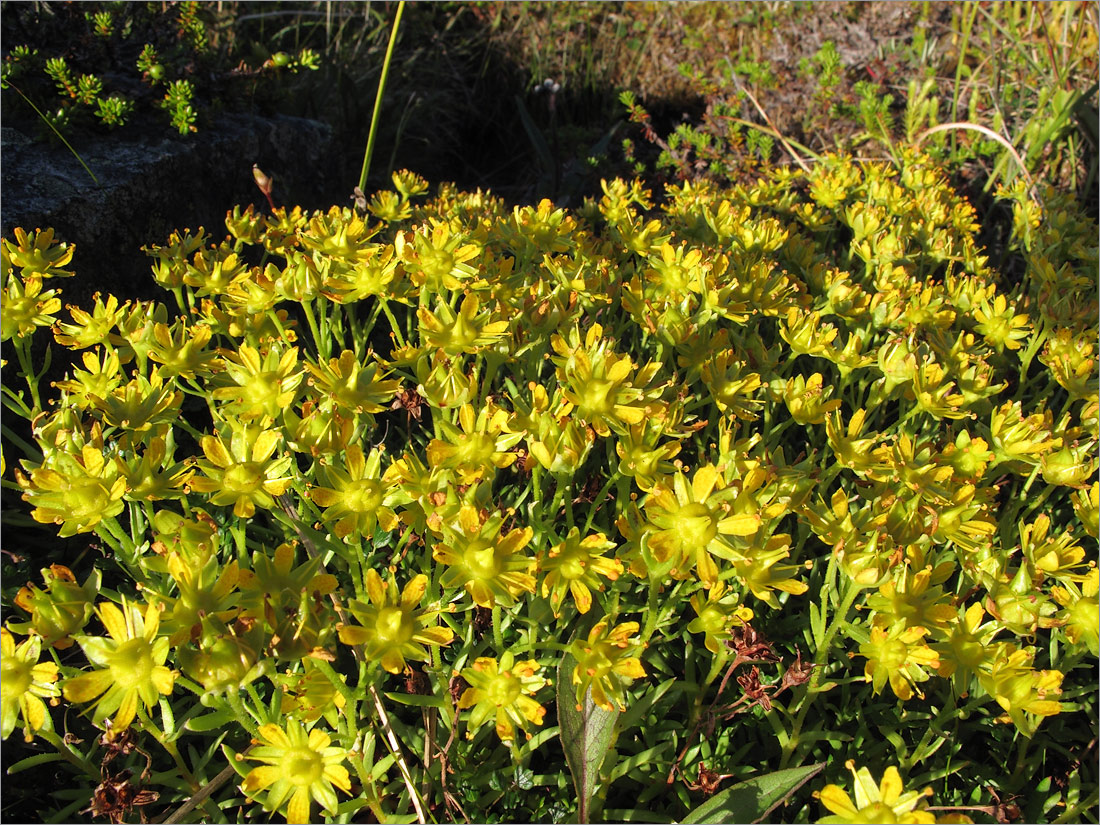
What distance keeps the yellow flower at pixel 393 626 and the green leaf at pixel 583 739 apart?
0.86ft

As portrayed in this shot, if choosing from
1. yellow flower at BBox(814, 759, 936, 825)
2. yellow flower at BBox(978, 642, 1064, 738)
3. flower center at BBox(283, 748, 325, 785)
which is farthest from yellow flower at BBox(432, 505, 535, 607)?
yellow flower at BBox(978, 642, 1064, 738)

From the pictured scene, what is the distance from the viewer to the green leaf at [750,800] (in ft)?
4.13

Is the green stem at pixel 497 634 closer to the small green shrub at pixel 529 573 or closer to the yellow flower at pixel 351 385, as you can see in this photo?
the small green shrub at pixel 529 573

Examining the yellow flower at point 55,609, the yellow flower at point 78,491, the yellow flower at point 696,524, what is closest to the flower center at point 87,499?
the yellow flower at point 78,491

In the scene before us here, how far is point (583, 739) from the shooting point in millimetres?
1275

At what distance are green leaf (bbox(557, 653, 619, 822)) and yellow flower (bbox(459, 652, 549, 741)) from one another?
9 centimetres

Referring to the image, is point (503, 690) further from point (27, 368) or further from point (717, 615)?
point (27, 368)

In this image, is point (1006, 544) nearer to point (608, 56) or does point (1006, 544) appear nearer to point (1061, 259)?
point (1061, 259)

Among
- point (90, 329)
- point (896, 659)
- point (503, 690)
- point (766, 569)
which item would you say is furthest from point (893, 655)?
point (90, 329)

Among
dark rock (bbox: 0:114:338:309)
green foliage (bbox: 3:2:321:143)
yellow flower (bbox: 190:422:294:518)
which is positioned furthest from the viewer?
green foliage (bbox: 3:2:321:143)

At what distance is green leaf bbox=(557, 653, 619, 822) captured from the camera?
1260 millimetres

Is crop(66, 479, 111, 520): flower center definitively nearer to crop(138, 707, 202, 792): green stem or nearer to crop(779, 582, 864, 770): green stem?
crop(138, 707, 202, 792): green stem

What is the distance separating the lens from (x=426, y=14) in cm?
600

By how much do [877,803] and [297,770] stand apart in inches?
33.5
